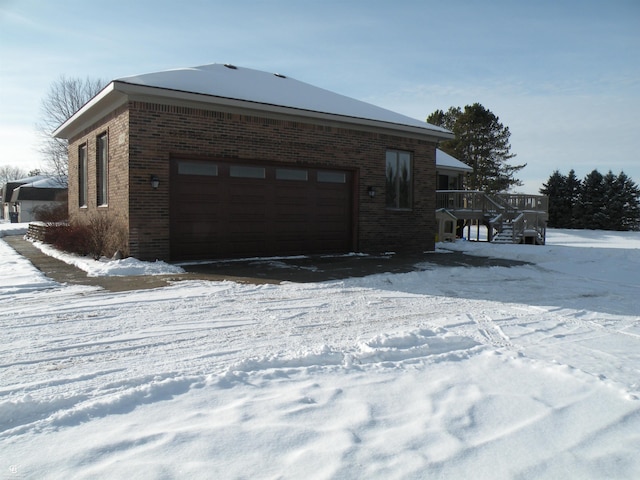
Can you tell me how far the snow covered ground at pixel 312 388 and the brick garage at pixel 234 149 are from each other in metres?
4.18

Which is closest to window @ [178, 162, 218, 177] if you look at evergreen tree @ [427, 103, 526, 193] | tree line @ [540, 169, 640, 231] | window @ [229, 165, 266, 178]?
window @ [229, 165, 266, 178]

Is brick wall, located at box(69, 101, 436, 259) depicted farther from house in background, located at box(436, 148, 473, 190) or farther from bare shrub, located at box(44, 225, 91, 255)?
house in background, located at box(436, 148, 473, 190)

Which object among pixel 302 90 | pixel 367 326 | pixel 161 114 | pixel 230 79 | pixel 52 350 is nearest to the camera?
pixel 52 350

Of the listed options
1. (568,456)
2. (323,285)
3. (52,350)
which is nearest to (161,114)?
(323,285)

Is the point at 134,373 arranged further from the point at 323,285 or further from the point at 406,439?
the point at 323,285

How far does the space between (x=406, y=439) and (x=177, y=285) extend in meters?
5.62

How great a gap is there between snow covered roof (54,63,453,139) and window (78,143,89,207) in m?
0.86

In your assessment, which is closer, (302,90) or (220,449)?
(220,449)

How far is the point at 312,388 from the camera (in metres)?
3.55

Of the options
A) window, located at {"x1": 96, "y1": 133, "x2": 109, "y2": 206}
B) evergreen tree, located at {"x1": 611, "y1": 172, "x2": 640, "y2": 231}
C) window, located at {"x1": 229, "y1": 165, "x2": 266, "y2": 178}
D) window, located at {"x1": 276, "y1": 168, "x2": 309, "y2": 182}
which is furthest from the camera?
evergreen tree, located at {"x1": 611, "y1": 172, "x2": 640, "y2": 231}

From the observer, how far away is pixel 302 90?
14.0m

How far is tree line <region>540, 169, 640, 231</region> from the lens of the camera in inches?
1622

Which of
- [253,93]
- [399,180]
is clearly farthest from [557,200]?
[253,93]

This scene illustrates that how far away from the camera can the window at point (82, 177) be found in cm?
1452
